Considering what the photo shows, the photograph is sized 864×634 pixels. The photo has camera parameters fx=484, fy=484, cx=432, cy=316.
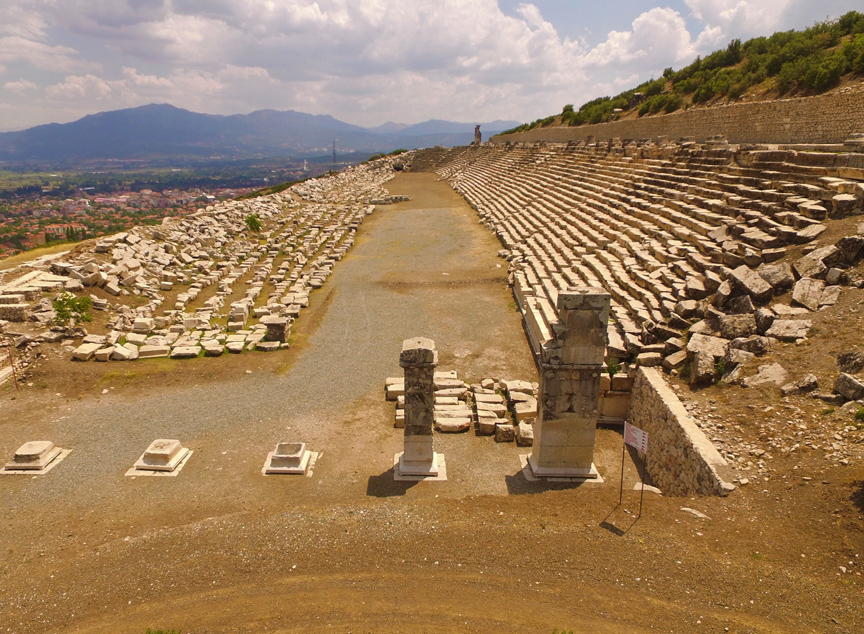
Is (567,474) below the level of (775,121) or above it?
below

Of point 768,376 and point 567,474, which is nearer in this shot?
point 768,376

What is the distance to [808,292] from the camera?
414 inches

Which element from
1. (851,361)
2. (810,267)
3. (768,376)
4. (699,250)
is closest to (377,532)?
(768,376)

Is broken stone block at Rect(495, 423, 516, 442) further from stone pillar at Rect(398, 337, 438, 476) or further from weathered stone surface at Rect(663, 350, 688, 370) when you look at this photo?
weathered stone surface at Rect(663, 350, 688, 370)

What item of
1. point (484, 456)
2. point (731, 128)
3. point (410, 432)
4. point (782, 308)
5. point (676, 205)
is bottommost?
point (484, 456)

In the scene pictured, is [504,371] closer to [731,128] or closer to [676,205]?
[676,205]

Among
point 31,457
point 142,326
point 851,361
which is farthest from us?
point 142,326

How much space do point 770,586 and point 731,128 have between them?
23.2m

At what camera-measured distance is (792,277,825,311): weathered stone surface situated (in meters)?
10.3

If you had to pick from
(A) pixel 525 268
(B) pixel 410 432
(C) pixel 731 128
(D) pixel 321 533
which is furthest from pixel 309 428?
(C) pixel 731 128

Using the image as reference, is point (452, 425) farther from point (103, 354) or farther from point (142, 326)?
point (142, 326)

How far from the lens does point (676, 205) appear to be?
17891 millimetres

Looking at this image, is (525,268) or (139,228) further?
(139,228)

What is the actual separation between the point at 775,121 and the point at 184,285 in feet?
86.3
